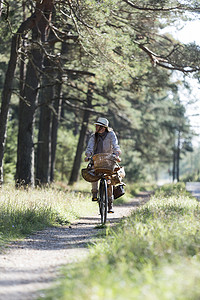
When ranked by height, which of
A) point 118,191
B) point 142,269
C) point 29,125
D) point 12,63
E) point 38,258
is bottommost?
point 38,258

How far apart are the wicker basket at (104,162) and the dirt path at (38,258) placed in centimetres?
132

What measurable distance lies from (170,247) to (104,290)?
1.40 meters

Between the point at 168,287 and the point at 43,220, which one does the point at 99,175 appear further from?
the point at 168,287

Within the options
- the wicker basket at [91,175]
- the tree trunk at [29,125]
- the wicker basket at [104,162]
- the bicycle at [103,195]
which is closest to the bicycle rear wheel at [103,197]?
the bicycle at [103,195]

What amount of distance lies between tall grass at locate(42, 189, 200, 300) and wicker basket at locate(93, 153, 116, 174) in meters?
2.82

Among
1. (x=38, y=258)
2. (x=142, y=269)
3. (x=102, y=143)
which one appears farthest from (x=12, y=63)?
(x=142, y=269)

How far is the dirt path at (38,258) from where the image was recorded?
4.32 metres

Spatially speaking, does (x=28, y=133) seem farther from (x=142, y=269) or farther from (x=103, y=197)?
(x=142, y=269)

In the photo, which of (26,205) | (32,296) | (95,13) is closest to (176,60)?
(95,13)

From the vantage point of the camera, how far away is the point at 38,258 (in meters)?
5.88

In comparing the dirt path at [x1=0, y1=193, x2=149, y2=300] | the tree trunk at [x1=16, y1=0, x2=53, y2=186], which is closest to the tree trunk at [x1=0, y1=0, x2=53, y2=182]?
the tree trunk at [x1=16, y1=0, x2=53, y2=186]

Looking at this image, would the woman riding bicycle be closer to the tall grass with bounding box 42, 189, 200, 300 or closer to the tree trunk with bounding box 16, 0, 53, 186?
the tall grass with bounding box 42, 189, 200, 300

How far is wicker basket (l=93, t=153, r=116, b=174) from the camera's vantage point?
28.4ft

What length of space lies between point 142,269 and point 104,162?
15.0 feet
